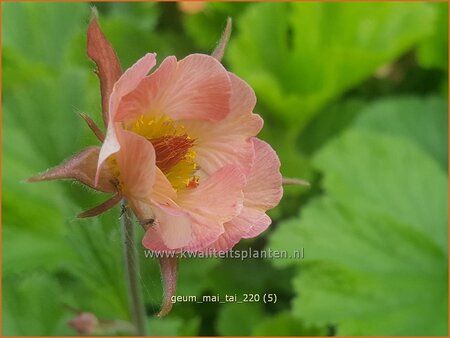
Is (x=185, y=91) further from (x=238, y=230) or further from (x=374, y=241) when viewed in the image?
(x=374, y=241)

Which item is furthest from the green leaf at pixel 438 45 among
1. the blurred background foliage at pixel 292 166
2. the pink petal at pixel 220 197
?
the pink petal at pixel 220 197

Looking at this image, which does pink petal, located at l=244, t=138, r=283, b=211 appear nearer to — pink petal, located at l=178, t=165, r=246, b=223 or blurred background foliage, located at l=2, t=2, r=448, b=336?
pink petal, located at l=178, t=165, r=246, b=223

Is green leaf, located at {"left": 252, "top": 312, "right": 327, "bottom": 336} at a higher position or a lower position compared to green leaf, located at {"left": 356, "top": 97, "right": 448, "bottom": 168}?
lower

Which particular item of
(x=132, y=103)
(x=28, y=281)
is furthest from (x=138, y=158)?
(x=28, y=281)

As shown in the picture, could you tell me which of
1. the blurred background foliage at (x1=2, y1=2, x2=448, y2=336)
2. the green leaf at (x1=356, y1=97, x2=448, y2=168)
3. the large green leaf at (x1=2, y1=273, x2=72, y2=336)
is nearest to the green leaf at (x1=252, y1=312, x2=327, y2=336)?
the blurred background foliage at (x1=2, y1=2, x2=448, y2=336)

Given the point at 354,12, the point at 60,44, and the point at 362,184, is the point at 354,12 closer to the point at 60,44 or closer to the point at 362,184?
the point at 362,184

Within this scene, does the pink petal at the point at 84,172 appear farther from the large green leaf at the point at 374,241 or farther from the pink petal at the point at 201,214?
the large green leaf at the point at 374,241
